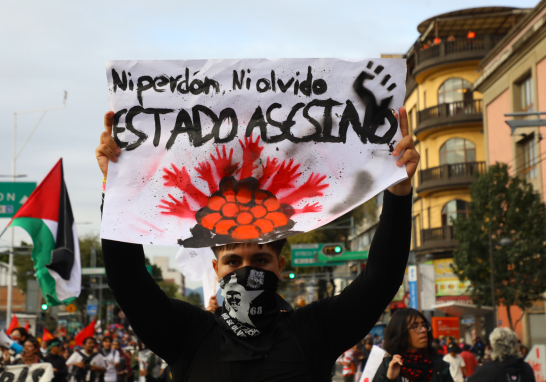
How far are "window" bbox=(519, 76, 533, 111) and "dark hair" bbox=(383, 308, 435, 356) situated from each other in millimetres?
26815

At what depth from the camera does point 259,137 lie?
2.94 m

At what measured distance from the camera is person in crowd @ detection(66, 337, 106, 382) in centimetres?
1450

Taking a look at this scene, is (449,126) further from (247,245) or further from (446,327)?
(247,245)

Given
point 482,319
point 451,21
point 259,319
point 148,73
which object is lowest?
point 482,319

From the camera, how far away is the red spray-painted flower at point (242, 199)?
2.72 meters

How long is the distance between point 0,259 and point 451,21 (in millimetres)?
53811

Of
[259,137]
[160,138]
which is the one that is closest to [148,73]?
[160,138]

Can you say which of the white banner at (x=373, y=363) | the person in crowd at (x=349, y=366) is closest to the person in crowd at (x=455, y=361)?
the person in crowd at (x=349, y=366)

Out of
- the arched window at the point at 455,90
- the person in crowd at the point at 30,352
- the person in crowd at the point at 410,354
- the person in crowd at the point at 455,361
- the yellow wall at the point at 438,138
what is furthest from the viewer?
the arched window at the point at 455,90

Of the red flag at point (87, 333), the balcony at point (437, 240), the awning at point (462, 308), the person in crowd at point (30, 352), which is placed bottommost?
the awning at point (462, 308)

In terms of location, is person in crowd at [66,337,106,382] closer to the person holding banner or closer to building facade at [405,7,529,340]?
the person holding banner

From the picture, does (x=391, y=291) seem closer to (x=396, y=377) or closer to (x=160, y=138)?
(x=160, y=138)

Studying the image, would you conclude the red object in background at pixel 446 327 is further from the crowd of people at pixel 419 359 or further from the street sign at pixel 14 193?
the crowd of people at pixel 419 359

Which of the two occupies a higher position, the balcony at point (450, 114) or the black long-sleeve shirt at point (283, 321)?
the balcony at point (450, 114)
